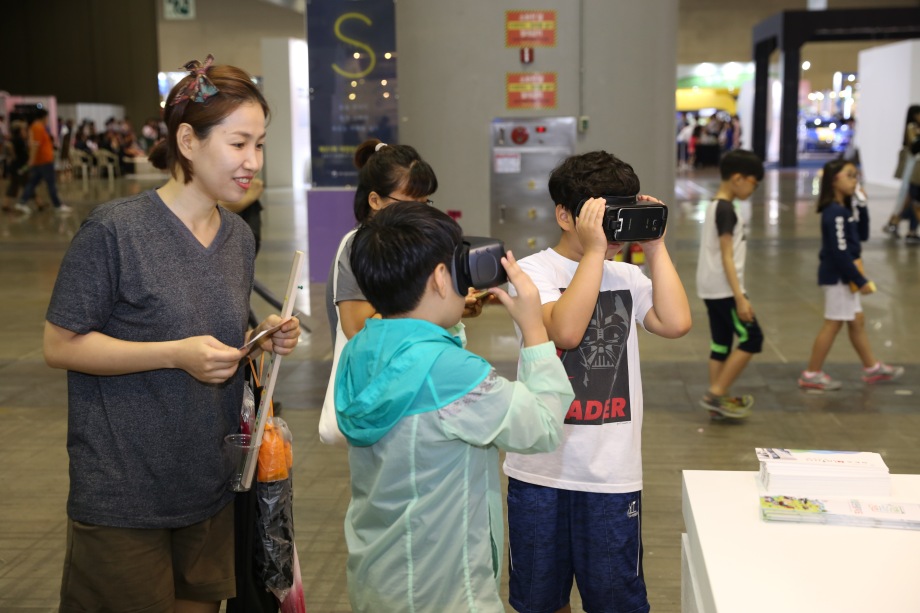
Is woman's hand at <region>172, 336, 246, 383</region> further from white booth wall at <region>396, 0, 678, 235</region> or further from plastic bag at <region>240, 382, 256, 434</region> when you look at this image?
white booth wall at <region>396, 0, 678, 235</region>

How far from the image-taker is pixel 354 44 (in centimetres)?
907

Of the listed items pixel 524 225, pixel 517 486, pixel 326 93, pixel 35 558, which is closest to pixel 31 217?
pixel 326 93

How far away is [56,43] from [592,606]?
32003mm

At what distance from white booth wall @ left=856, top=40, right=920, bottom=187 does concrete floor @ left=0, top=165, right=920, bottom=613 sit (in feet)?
39.1

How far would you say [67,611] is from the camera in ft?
6.82

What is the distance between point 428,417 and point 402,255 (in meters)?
→ 0.29

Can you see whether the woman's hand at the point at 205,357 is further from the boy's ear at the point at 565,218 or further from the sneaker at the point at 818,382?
the sneaker at the point at 818,382

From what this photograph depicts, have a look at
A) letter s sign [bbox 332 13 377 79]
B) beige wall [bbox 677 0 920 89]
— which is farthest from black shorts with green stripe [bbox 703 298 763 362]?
beige wall [bbox 677 0 920 89]

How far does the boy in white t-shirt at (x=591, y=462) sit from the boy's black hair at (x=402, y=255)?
58 cm

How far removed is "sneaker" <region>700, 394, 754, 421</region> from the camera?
515 cm

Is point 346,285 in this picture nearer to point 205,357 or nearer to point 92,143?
point 205,357

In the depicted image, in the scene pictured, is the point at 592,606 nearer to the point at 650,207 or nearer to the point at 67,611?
the point at 650,207

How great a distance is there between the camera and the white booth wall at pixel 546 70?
779 centimetres

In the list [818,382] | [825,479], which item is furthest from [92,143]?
[825,479]
